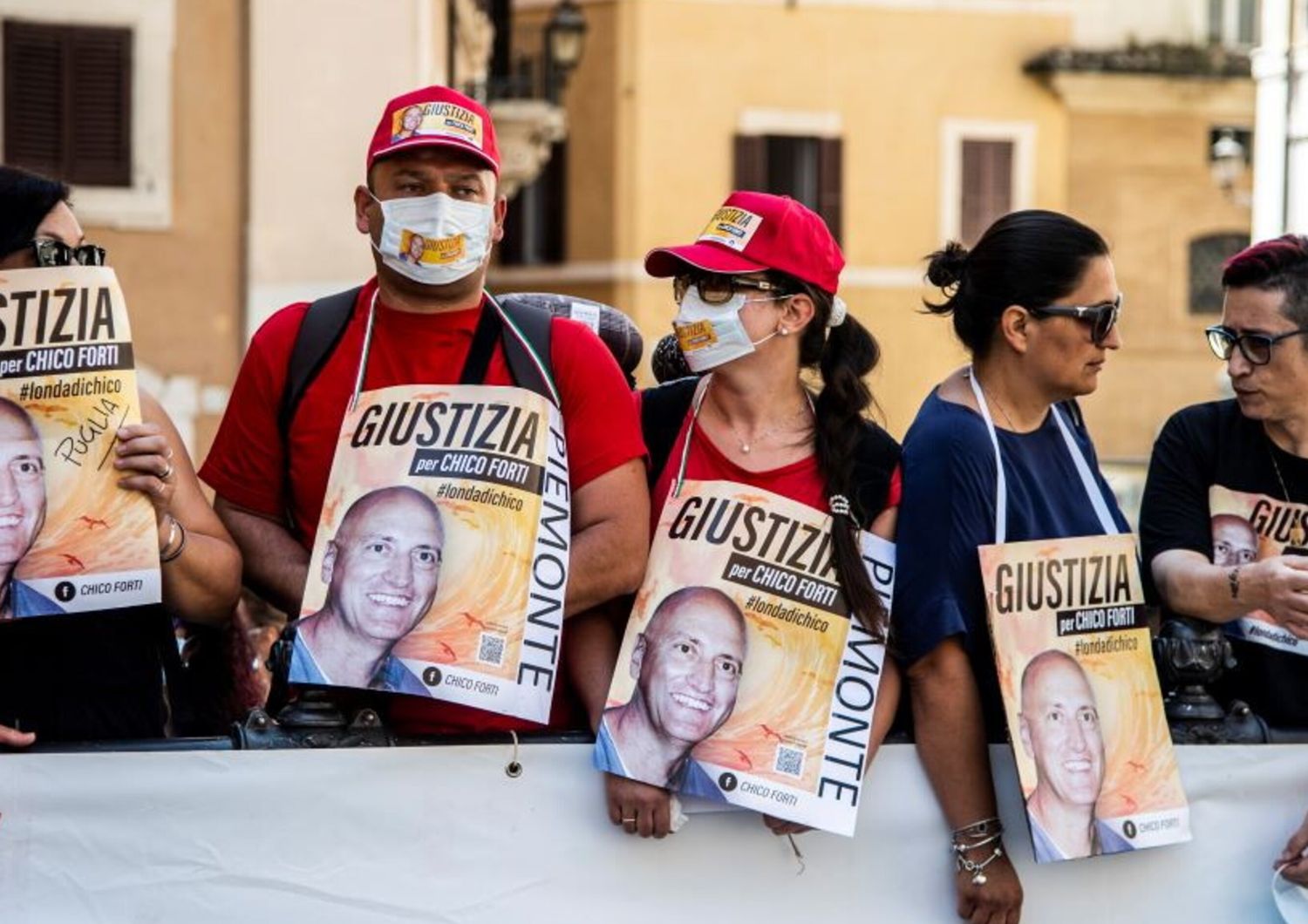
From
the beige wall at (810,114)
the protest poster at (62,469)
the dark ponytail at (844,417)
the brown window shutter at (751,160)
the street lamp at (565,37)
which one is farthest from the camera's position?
the brown window shutter at (751,160)

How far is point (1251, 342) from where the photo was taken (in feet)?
15.1

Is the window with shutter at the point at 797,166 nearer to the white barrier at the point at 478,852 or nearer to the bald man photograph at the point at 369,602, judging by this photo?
the white barrier at the point at 478,852

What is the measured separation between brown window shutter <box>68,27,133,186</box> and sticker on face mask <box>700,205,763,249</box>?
1081 centimetres

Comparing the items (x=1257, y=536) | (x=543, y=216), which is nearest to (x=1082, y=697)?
(x=1257, y=536)

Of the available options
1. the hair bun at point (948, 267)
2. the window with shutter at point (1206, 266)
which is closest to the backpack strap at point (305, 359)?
the hair bun at point (948, 267)

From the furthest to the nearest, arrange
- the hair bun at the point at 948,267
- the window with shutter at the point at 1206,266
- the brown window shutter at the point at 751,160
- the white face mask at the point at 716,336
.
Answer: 1. the window with shutter at the point at 1206,266
2. the brown window shutter at the point at 751,160
3. the hair bun at the point at 948,267
4. the white face mask at the point at 716,336

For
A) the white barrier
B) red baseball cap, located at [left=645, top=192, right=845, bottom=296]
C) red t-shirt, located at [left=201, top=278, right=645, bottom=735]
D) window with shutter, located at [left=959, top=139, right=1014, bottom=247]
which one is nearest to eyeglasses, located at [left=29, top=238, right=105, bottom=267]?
red t-shirt, located at [left=201, top=278, right=645, bottom=735]

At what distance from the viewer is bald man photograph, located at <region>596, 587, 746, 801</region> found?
4145 mm

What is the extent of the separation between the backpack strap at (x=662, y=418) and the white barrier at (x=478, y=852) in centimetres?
58

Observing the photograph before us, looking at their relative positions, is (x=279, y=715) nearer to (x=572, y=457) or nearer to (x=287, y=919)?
(x=287, y=919)

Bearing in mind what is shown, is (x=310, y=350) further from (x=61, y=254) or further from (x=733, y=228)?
(x=733, y=228)

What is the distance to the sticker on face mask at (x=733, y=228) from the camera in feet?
14.2

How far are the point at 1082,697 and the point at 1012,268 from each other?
0.81 meters

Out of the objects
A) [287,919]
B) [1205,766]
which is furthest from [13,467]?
[1205,766]
